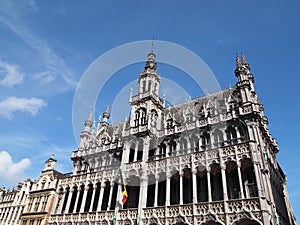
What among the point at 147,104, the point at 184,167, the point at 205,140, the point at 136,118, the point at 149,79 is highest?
the point at 149,79

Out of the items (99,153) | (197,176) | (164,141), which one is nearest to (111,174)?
(99,153)

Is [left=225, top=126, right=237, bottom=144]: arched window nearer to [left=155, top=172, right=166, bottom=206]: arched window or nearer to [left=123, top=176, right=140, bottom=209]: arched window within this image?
[left=155, top=172, right=166, bottom=206]: arched window

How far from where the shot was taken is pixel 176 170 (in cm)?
2883

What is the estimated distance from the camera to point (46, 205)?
41.0m

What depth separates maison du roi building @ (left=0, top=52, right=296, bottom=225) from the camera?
24719 millimetres

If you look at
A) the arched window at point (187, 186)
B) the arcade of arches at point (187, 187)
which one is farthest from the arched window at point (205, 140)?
the arched window at point (187, 186)

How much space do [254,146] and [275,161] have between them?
10441 millimetres

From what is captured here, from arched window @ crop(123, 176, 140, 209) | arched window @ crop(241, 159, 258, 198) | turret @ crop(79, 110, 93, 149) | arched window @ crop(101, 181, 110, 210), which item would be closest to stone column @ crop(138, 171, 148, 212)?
arched window @ crop(123, 176, 140, 209)

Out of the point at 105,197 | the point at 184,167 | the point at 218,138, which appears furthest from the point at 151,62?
the point at 105,197

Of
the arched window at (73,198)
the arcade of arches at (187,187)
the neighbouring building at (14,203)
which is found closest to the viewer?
the arcade of arches at (187,187)

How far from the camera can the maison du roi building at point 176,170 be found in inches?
973

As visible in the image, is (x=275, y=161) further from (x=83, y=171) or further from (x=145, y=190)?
(x=83, y=171)

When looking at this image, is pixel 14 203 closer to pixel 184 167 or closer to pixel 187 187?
pixel 187 187

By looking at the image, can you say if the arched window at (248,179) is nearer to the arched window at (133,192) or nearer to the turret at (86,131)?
the arched window at (133,192)
